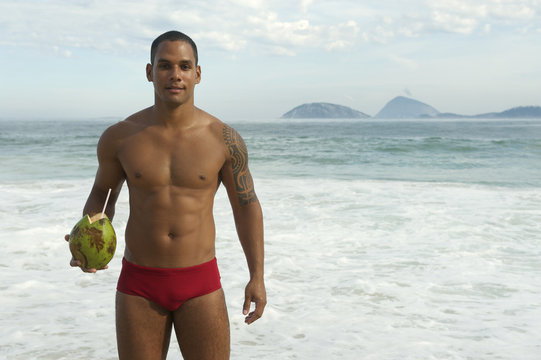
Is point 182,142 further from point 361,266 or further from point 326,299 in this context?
point 361,266

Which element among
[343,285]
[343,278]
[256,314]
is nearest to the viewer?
[256,314]

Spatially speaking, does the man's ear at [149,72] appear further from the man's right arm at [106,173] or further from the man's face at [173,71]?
the man's right arm at [106,173]

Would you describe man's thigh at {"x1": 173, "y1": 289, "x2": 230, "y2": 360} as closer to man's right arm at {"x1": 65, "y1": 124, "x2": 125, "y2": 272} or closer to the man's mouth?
man's right arm at {"x1": 65, "y1": 124, "x2": 125, "y2": 272}

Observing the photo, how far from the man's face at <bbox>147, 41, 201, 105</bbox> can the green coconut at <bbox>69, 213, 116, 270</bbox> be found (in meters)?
0.61

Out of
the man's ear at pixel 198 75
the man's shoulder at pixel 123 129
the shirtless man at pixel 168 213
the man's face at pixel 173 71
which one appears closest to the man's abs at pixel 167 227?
the shirtless man at pixel 168 213

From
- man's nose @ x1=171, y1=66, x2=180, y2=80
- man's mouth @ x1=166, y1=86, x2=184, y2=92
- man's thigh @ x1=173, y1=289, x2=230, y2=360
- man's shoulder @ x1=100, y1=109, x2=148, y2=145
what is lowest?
man's thigh @ x1=173, y1=289, x2=230, y2=360

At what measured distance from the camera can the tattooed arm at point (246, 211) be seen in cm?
257

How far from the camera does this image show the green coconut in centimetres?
239

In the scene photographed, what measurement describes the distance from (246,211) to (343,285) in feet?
12.0

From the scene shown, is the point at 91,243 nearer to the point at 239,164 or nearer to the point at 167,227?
the point at 167,227

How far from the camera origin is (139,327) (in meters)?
2.42

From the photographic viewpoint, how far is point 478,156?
86.0ft

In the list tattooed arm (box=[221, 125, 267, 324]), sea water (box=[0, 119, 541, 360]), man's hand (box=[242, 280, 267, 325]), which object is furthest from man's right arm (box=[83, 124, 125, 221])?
sea water (box=[0, 119, 541, 360])

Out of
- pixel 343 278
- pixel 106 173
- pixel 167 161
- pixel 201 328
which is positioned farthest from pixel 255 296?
pixel 343 278
